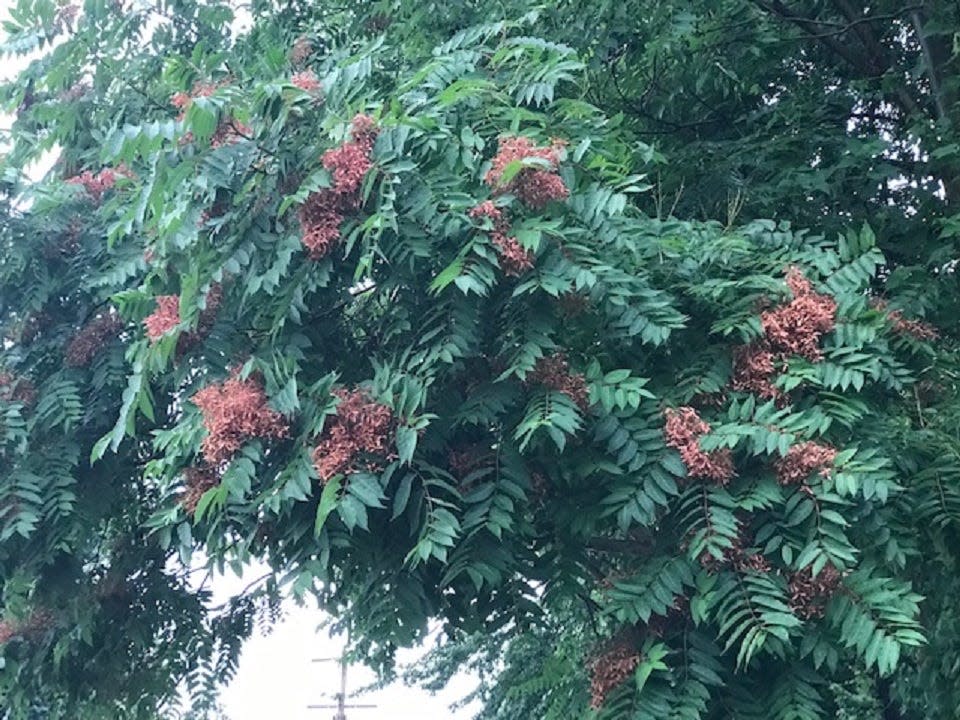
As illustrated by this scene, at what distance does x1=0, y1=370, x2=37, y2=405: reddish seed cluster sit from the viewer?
5.61 metres

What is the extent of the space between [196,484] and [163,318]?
0.63 metres

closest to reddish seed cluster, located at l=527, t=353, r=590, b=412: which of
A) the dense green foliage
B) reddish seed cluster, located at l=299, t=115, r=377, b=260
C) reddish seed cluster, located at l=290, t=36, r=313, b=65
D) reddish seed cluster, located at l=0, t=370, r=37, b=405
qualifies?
the dense green foliage

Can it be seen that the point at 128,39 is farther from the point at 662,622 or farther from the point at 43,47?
the point at 662,622

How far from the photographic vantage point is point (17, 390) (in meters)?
5.63

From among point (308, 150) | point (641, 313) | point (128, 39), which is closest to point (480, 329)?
point (641, 313)

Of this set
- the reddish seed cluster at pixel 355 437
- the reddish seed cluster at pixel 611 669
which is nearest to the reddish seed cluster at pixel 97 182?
the reddish seed cluster at pixel 355 437

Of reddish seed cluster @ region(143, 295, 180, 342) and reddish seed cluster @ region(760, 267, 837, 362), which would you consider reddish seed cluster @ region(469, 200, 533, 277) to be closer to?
reddish seed cluster @ region(760, 267, 837, 362)

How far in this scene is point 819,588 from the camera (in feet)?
12.5

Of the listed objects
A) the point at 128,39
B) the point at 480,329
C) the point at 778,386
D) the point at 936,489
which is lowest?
the point at 936,489

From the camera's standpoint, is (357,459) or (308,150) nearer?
(357,459)

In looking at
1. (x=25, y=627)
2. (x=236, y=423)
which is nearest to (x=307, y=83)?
(x=236, y=423)

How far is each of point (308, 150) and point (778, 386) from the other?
1787 mm

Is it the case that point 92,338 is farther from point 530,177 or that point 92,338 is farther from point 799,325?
point 799,325

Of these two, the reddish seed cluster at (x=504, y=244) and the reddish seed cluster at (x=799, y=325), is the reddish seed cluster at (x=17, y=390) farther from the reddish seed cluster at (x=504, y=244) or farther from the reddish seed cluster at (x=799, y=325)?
the reddish seed cluster at (x=799, y=325)
